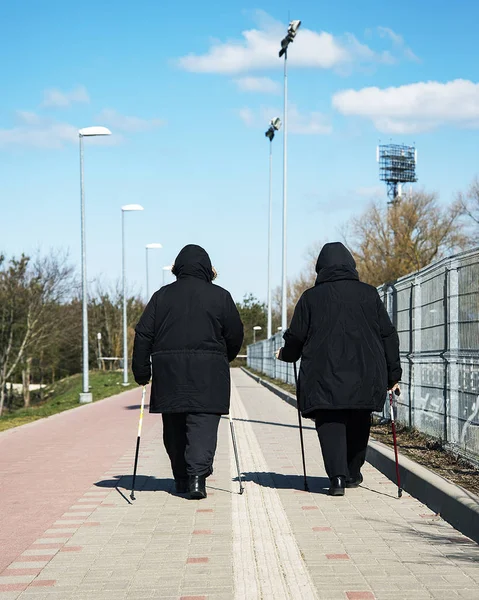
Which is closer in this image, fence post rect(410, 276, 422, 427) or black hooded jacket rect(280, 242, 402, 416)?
black hooded jacket rect(280, 242, 402, 416)

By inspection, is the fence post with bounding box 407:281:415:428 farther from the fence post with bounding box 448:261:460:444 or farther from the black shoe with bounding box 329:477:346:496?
the black shoe with bounding box 329:477:346:496

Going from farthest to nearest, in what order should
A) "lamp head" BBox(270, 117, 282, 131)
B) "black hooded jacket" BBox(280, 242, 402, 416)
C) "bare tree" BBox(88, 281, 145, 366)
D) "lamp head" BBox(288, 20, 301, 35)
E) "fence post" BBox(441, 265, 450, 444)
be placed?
"bare tree" BBox(88, 281, 145, 366) → "lamp head" BBox(270, 117, 282, 131) → "lamp head" BBox(288, 20, 301, 35) → "fence post" BBox(441, 265, 450, 444) → "black hooded jacket" BBox(280, 242, 402, 416)

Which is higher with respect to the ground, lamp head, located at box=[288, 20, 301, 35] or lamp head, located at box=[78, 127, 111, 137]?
lamp head, located at box=[288, 20, 301, 35]

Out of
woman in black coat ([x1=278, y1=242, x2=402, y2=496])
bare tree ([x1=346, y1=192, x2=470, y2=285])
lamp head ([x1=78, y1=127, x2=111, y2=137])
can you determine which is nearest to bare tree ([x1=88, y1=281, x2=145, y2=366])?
bare tree ([x1=346, y1=192, x2=470, y2=285])

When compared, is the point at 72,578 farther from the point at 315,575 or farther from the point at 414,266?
the point at 414,266

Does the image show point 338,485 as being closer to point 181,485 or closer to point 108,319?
point 181,485

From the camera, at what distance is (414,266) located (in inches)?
2472

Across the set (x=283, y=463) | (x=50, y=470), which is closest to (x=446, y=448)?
(x=283, y=463)

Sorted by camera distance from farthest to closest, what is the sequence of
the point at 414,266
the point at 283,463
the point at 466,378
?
the point at 414,266 → the point at 283,463 → the point at 466,378

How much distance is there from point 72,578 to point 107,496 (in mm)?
3060

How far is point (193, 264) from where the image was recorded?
26.6 ft

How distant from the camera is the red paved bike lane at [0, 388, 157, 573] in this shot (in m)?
7.15

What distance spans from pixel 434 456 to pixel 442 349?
3.90 feet

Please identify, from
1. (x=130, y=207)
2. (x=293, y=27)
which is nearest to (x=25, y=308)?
(x=130, y=207)
